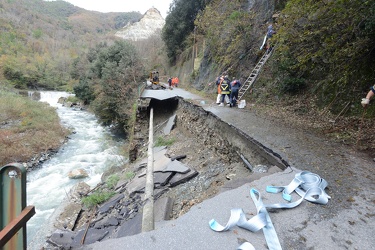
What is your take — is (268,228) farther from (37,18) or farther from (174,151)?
(37,18)

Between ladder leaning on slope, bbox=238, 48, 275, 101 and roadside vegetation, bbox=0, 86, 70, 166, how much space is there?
51.2ft

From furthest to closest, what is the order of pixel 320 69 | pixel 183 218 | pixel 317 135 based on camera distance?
pixel 320 69 → pixel 317 135 → pixel 183 218

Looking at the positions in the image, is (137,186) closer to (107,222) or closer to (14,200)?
(107,222)

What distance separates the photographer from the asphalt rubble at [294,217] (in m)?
2.12

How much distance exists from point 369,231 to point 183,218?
1.99m

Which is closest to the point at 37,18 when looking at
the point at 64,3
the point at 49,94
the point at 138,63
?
the point at 64,3

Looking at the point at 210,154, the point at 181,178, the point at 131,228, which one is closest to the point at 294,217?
the point at 131,228

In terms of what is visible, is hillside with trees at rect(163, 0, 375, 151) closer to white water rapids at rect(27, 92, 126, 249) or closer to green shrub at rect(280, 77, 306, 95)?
green shrub at rect(280, 77, 306, 95)

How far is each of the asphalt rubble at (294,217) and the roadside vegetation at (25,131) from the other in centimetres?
1634

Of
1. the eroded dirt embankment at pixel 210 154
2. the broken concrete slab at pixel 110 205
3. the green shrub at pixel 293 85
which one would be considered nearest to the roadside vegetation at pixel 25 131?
the eroded dirt embankment at pixel 210 154

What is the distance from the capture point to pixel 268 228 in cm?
224

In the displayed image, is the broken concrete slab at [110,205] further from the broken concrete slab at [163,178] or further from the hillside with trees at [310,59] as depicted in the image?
the hillside with trees at [310,59]

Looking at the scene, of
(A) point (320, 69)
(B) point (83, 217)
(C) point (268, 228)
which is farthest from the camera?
(A) point (320, 69)

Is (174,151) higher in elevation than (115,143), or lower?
higher
